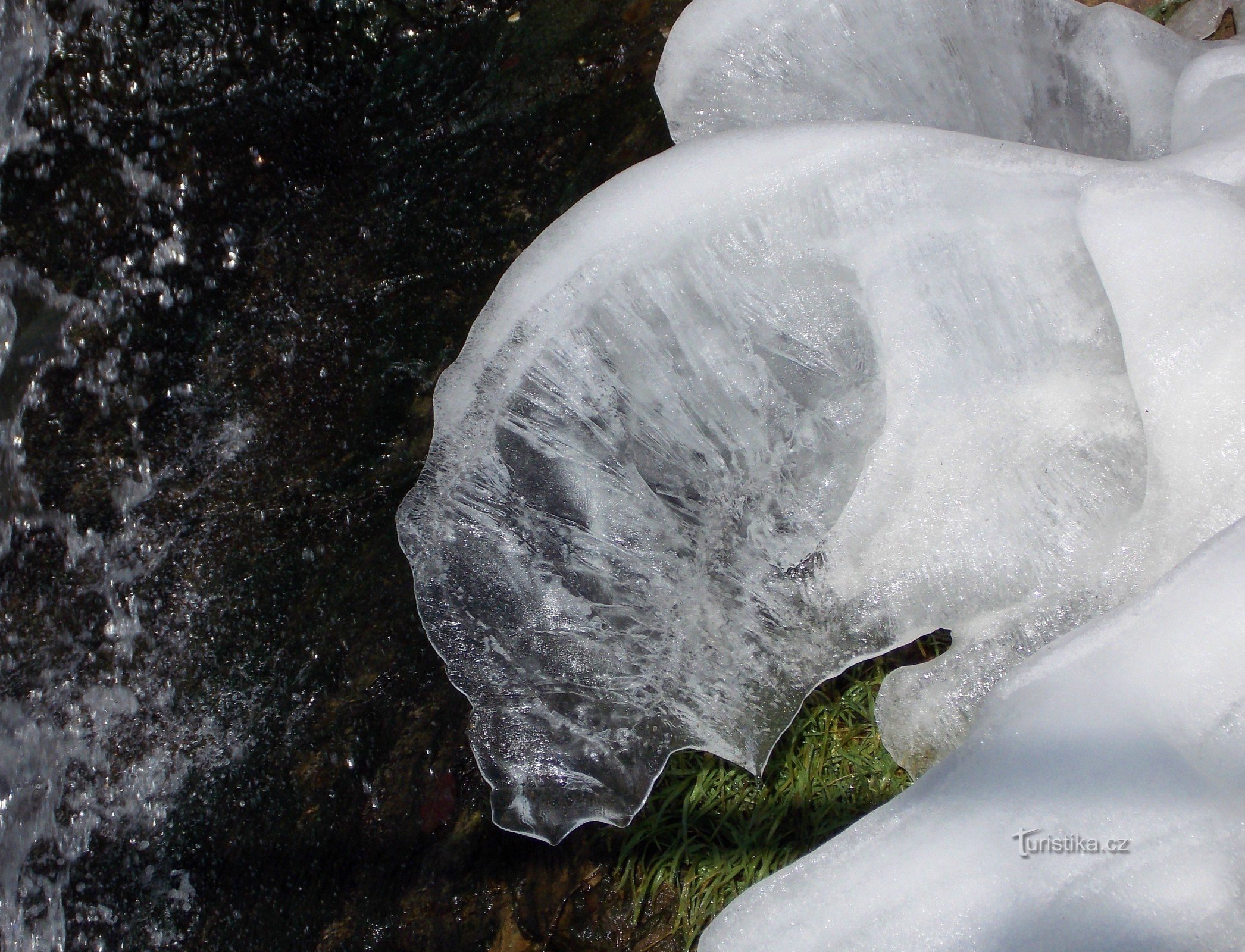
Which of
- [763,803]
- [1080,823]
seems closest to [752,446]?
[1080,823]

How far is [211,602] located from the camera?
2480 millimetres

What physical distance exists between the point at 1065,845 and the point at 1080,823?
3 centimetres

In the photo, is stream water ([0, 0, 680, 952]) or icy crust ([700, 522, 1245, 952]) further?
stream water ([0, 0, 680, 952])

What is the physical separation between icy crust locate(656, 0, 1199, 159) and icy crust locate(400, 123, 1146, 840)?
470 mm

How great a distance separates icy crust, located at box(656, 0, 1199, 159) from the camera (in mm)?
2186

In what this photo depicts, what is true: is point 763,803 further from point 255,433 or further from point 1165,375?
point 255,433

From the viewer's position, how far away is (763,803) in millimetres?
2426

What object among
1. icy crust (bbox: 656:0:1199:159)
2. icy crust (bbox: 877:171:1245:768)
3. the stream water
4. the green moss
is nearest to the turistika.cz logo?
icy crust (bbox: 877:171:1245:768)

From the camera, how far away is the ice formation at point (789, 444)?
5.67 ft

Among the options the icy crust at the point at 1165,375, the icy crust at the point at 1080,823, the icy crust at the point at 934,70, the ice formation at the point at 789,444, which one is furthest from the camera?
the icy crust at the point at 934,70

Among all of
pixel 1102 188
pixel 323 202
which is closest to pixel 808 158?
pixel 1102 188

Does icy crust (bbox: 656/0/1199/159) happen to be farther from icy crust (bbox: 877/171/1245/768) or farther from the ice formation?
icy crust (bbox: 877/171/1245/768)

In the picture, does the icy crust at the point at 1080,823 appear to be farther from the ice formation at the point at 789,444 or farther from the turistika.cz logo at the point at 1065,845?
the ice formation at the point at 789,444

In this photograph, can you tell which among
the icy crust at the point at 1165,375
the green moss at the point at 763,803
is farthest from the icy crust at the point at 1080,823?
the green moss at the point at 763,803
